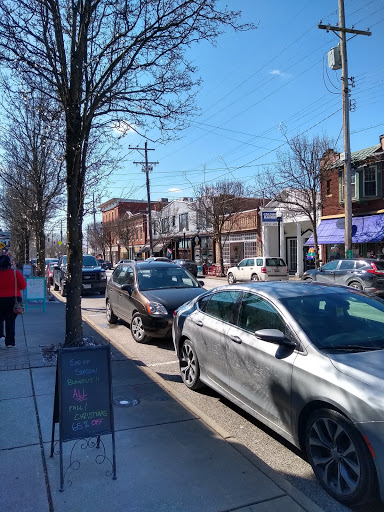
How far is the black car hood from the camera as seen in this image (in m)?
7.68

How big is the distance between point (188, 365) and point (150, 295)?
2.85m

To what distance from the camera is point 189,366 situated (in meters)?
5.34

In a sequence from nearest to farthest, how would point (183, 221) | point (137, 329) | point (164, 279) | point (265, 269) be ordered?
point (137, 329), point (164, 279), point (265, 269), point (183, 221)

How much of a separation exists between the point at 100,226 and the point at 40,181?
181 ft

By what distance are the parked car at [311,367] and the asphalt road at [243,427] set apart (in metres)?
0.17

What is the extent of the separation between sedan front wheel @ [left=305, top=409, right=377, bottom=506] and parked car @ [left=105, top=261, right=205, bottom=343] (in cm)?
463

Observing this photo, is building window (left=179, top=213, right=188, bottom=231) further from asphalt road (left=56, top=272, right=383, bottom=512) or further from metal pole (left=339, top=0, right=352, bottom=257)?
asphalt road (left=56, top=272, right=383, bottom=512)

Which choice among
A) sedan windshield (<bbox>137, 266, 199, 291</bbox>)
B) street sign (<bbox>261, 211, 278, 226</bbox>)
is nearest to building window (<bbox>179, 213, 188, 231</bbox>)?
street sign (<bbox>261, 211, 278, 226</bbox>)

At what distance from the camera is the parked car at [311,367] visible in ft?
8.97

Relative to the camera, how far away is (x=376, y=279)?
15.0 meters

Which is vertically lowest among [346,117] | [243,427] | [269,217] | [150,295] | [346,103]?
[243,427]

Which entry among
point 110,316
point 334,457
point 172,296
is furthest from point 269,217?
point 334,457

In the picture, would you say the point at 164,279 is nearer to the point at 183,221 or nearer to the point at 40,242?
the point at 40,242

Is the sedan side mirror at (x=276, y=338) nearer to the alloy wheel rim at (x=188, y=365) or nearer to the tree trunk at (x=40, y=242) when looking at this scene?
the alloy wheel rim at (x=188, y=365)
